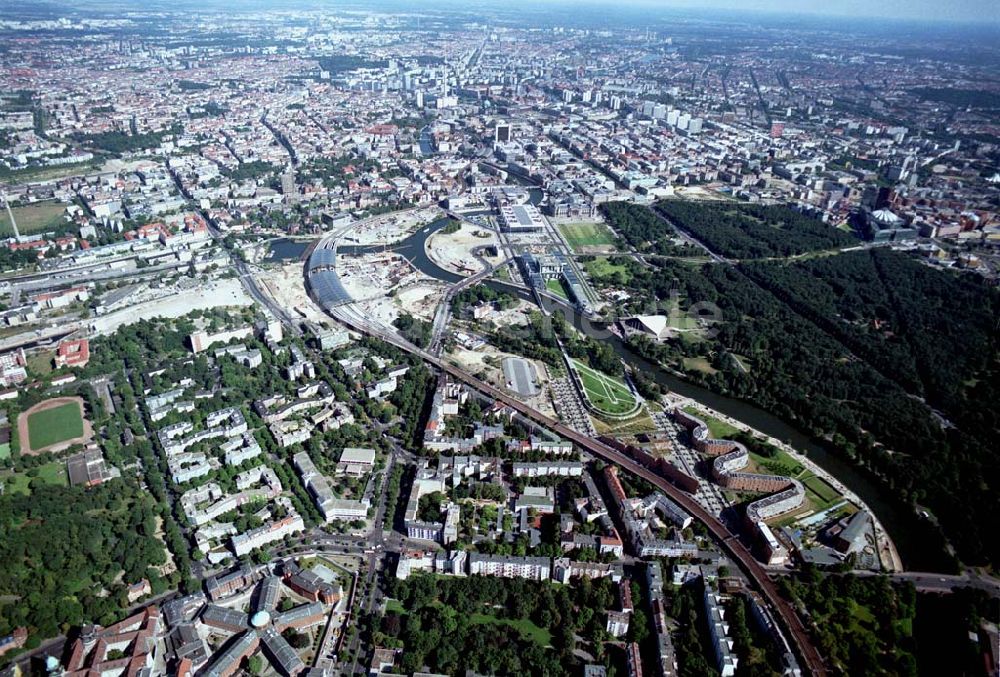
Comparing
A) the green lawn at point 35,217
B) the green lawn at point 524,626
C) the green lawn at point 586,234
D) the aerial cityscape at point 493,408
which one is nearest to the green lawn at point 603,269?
the aerial cityscape at point 493,408

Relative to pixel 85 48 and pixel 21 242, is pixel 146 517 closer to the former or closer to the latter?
pixel 21 242

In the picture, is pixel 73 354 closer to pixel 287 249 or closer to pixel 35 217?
pixel 287 249

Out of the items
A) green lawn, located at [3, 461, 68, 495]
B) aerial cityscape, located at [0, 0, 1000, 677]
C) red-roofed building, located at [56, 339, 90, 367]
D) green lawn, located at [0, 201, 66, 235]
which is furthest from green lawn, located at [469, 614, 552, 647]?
green lawn, located at [0, 201, 66, 235]

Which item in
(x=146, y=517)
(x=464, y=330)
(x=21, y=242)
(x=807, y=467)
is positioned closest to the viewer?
(x=146, y=517)

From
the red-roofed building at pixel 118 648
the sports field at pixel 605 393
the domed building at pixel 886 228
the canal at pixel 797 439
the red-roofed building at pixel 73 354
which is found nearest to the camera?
the red-roofed building at pixel 118 648

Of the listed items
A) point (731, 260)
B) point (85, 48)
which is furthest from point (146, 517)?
point (85, 48)

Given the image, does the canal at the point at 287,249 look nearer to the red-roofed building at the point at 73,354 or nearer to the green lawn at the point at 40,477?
the red-roofed building at the point at 73,354
